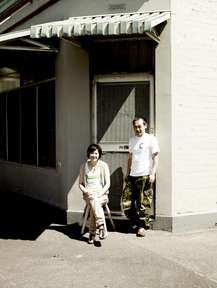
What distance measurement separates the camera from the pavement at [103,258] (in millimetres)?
5023

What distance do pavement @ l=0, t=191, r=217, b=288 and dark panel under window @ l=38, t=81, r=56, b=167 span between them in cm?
147

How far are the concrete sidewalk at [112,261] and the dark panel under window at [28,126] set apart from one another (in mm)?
2791

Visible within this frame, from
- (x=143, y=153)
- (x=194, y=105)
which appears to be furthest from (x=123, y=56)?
(x=143, y=153)

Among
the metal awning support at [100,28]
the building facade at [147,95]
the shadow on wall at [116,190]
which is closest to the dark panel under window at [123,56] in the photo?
the building facade at [147,95]

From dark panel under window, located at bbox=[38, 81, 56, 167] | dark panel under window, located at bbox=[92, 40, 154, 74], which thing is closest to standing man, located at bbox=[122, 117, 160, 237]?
dark panel under window, located at bbox=[92, 40, 154, 74]

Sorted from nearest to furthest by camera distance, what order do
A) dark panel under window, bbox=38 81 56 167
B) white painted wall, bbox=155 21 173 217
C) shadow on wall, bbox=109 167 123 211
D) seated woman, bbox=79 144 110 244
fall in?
seated woman, bbox=79 144 110 244, white painted wall, bbox=155 21 173 217, shadow on wall, bbox=109 167 123 211, dark panel under window, bbox=38 81 56 167

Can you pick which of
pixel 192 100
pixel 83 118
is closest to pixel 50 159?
pixel 83 118

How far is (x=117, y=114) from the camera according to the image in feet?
24.5

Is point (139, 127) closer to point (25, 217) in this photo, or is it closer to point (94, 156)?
point (94, 156)

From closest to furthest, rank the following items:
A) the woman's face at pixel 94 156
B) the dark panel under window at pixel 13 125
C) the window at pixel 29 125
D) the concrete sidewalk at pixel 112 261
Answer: the concrete sidewalk at pixel 112 261, the woman's face at pixel 94 156, the window at pixel 29 125, the dark panel under window at pixel 13 125

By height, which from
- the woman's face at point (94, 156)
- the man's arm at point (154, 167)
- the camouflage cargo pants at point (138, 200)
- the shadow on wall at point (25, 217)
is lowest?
the shadow on wall at point (25, 217)

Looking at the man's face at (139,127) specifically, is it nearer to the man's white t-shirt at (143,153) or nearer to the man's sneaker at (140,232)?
the man's white t-shirt at (143,153)

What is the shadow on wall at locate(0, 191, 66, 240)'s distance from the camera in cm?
721

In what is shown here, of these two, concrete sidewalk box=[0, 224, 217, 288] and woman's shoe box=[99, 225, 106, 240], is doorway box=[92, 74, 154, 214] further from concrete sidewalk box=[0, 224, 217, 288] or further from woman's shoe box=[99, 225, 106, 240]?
concrete sidewalk box=[0, 224, 217, 288]
